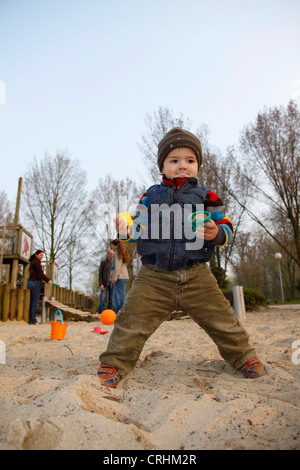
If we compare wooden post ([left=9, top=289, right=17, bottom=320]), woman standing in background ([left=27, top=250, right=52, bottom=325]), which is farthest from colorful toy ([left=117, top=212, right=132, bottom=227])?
woman standing in background ([left=27, top=250, right=52, bottom=325])

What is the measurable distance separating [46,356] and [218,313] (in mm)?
1622

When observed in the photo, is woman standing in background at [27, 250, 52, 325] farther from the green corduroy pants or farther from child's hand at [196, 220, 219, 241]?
child's hand at [196, 220, 219, 241]

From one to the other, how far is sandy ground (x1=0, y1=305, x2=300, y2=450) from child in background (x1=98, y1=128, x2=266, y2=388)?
0.55ft

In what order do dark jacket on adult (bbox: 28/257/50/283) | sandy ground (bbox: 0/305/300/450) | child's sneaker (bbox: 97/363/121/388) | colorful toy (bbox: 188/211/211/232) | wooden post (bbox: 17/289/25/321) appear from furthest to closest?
dark jacket on adult (bbox: 28/257/50/283)
wooden post (bbox: 17/289/25/321)
colorful toy (bbox: 188/211/211/232)
child's sneaker (bbox: 97/363/121/388)
sandy ground (bbox: 0/305/300/450)

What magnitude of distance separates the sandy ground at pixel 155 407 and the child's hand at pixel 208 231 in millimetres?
874

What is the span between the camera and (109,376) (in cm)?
191

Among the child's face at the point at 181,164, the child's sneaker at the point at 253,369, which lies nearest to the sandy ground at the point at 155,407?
the child's sneaker at the point at 253,369

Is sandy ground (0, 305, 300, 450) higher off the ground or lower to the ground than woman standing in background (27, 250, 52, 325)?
lower

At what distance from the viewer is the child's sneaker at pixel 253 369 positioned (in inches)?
79.0

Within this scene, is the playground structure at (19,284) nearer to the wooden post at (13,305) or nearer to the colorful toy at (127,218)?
the wooden post at (13,305)

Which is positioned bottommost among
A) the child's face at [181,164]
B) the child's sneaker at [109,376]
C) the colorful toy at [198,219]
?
the child's sneaker at [109,376]

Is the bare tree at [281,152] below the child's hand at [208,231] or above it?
above

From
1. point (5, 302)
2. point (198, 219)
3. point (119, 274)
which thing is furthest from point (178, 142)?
point (5, 302)

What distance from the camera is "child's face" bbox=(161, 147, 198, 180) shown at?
2.31 meters
